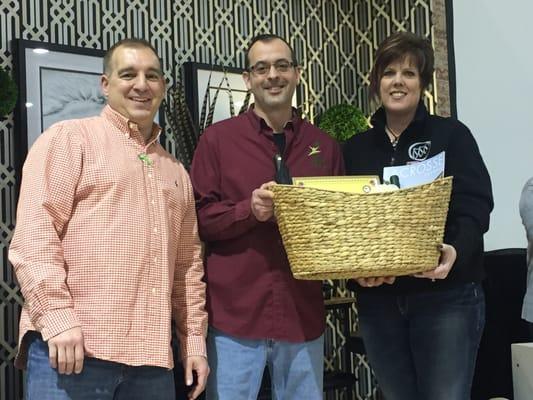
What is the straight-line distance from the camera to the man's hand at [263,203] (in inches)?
75.4

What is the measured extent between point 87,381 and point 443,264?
98cm

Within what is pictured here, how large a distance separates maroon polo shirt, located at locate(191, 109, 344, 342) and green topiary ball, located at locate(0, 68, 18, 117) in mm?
1475

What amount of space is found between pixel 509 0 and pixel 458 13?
16.5 inches

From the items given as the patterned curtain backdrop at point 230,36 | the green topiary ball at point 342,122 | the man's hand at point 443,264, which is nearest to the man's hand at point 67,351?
the man's hand at point 443,264

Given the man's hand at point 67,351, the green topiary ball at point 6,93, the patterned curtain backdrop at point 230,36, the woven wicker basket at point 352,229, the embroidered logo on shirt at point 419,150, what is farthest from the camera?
the patterned curtain backdrop at point 230,36

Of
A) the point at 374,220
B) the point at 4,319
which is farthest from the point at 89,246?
the point at 4,319

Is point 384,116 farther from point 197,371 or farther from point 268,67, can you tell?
point 197,371

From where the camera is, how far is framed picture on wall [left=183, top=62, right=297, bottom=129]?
4.22 metres

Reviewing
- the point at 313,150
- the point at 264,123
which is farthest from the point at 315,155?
the point at 264,123

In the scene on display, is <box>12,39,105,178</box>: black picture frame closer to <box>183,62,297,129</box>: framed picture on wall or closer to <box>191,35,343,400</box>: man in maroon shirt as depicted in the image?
<box>183,62,297,129</box>: framed picture on wall

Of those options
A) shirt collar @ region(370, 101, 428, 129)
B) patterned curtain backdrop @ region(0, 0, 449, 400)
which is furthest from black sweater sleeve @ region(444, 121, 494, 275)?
patterned curtain backdrop @ region(0, 0, 449, 400)

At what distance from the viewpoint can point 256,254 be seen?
2125 mm

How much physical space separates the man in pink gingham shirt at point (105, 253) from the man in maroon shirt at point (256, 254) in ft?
0.40

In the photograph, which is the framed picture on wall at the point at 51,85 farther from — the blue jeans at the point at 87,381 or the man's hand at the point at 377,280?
the man's hand at the point at 377,280
